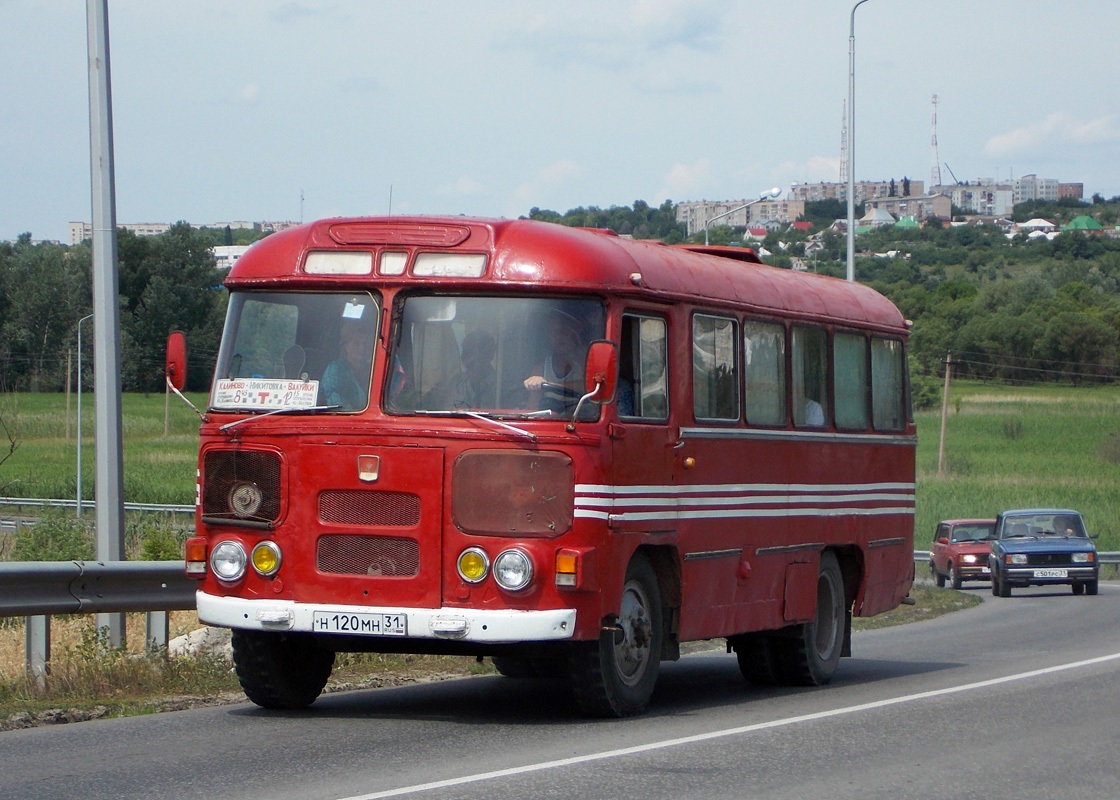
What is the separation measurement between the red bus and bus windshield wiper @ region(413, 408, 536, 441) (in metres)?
0.01

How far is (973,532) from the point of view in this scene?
40.8 meters

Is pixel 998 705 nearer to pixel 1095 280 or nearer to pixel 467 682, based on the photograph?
pixel 467 682

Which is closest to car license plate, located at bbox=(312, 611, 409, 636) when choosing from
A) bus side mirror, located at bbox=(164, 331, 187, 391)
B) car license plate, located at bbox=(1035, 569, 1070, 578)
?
bus side mirror, located at bbox=(164, 331, 187, 391)

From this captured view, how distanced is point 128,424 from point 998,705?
61.6m

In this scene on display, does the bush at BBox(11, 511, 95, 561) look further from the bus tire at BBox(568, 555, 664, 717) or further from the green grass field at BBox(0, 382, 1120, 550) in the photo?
the bus tire at BBox(568, 555, 664, 717)

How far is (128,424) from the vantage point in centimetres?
7019

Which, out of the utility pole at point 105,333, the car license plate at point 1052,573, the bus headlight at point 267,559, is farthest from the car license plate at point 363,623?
the car license plate at point 1052,573

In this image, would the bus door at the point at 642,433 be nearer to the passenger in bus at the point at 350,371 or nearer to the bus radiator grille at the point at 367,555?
the bus radiator grille at the point at 367,555

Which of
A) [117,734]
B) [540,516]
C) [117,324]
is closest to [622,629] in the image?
[540,516]

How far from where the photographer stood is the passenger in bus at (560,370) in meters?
10.1

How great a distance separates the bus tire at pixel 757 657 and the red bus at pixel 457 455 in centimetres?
231

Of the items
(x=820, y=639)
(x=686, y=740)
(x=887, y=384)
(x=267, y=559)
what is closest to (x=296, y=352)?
(x=267, y=559)

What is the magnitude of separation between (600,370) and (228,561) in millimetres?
2462

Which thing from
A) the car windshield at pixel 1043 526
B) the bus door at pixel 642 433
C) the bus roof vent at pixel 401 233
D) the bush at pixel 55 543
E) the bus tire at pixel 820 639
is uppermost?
the bus roof vent at pixel 401 233
